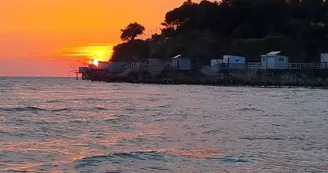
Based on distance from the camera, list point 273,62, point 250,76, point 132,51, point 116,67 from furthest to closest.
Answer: point 132,51
point 116,67
point 250,76
point 273,62

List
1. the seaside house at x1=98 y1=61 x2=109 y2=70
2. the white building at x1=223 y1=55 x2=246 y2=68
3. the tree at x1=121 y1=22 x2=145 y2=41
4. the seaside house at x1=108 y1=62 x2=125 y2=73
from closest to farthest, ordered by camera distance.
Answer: the white building at x1=223 y1=55 x2=246 y2=68, the seaside house at x1=108 y1=62 x2=125 y2=73, the seaside house at x1=98 y1=61 x2=109 y2=70, the tree at x1=121 y1=22 x2=145 y2=41

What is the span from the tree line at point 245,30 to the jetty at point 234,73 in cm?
798

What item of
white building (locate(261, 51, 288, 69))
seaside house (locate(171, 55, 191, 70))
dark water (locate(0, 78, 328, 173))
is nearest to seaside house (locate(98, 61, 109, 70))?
seaside house (locate(171, 55, 191, 70))

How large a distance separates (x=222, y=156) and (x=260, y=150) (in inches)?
66.2

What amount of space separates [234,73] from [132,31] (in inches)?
2437

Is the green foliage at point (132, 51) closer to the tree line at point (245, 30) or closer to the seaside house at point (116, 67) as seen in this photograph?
the tree line at point (245, 30)

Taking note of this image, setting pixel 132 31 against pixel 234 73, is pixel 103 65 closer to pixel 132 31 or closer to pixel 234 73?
pixel 132 31

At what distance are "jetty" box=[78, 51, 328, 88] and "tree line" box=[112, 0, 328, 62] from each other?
798 cm

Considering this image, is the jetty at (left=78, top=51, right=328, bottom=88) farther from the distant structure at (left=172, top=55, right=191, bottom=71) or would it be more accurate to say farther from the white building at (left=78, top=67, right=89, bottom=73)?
the white building at (left=78, top=67, right=89, bottom=73)

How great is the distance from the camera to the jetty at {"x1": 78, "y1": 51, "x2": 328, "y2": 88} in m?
78.6

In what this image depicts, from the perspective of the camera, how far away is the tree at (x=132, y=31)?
146488mm

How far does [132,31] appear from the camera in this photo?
481 ft

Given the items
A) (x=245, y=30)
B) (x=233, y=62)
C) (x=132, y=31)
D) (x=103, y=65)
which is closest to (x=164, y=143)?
(x=233, y=62)

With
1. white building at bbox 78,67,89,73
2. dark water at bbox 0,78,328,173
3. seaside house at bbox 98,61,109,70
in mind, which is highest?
seaside house at bbox 98,61,109,70
